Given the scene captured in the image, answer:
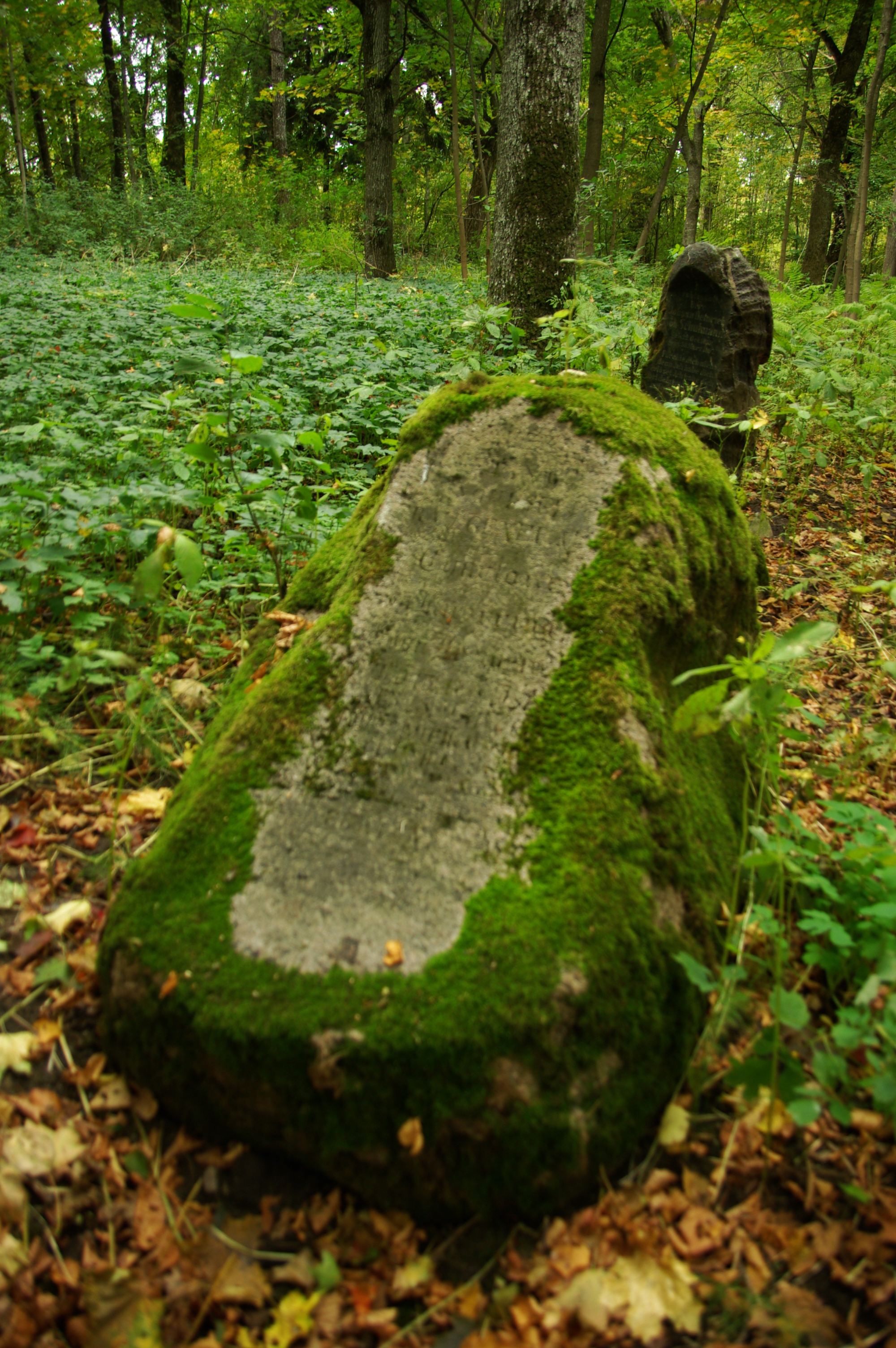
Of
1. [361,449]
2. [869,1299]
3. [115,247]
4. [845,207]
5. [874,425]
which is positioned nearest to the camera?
[869,1299]

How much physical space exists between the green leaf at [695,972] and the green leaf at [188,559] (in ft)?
5.57

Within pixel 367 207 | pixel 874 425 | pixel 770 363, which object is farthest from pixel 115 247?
pixel 874 425

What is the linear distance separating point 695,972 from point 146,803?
6.21ft

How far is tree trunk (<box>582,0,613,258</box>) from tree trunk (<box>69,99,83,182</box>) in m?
16.3

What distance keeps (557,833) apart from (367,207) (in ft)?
45.9

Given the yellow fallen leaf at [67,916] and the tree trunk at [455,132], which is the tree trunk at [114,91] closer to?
the tree trunk at [455,132]

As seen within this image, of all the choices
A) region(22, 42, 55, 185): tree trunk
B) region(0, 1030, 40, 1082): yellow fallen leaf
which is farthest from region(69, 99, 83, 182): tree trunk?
region(0, 1030, 40, 1082): yellow fallen leaf

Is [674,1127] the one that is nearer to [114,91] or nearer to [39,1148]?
[39,1148]

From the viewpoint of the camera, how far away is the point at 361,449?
4.55 meters

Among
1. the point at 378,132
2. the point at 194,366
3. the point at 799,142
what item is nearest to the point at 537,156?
the point at 194,366

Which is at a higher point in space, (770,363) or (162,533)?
(770,363)

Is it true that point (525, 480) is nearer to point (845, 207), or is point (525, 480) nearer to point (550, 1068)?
point (550, 1068)

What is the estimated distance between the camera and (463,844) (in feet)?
6.63

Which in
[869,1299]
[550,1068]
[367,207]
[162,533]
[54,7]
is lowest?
[869,1299]
